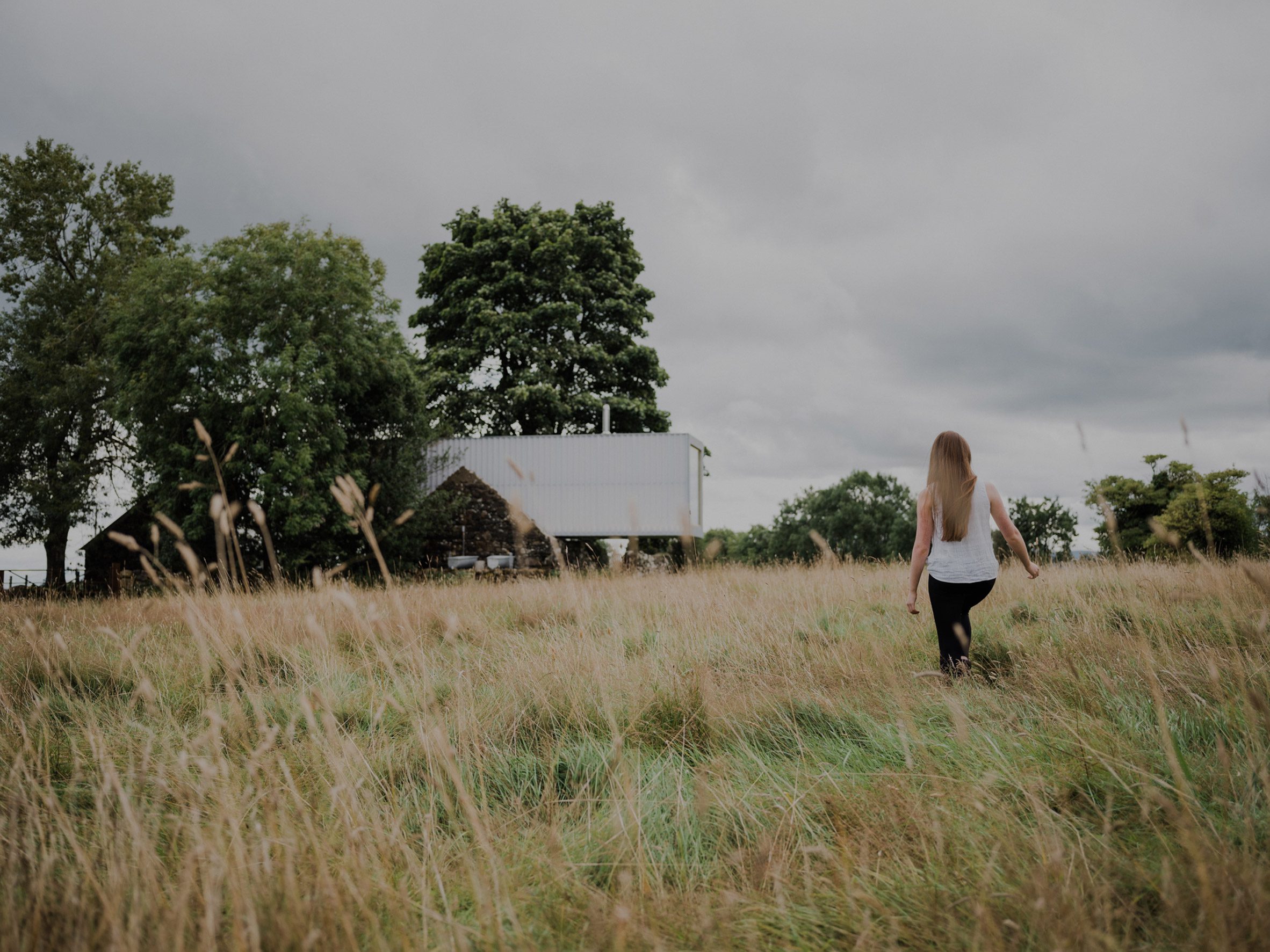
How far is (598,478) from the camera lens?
22.2 meters

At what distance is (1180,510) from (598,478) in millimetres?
15145

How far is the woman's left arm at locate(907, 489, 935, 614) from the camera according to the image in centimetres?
438

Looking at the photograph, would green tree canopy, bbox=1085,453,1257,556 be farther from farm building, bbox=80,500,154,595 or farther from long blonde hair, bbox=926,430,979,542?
farm building, bbox=80,500,154,595

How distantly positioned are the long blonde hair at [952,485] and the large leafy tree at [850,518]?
3253cm

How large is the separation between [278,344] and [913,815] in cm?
1964

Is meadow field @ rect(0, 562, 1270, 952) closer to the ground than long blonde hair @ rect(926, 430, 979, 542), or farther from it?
closer to the ground

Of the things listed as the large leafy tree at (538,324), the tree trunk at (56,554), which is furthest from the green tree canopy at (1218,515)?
the tree trunk at (56,554)

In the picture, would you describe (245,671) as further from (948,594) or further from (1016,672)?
(1016,672)

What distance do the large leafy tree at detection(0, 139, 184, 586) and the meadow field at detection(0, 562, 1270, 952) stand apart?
20739 millimetres

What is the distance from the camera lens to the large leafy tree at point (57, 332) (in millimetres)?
21625

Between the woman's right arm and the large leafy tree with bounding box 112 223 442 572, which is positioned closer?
the woman's right arm

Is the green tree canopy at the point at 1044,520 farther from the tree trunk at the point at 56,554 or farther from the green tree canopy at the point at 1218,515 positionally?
the tree trunk at the point at 56,554

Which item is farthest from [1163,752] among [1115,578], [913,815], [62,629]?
[62,629]

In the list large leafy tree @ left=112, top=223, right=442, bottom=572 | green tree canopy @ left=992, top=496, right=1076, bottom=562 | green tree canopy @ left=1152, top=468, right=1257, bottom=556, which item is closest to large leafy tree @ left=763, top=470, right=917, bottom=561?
green tree canopy @ left=992, top=496, right=1076, bottom=562
